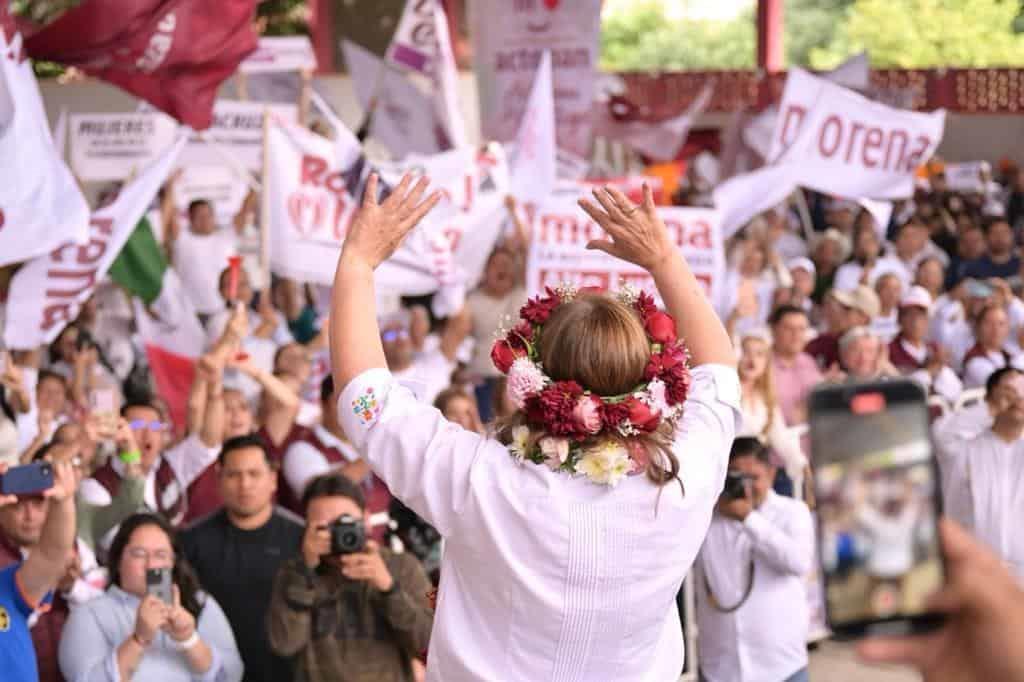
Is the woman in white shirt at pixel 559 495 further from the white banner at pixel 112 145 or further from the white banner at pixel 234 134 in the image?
the white banner at pixel 234 134

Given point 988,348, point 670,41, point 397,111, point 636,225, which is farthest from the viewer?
point 670,41

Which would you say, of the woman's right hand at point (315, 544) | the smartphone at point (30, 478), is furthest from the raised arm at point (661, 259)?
the woman's right hand at point (315, 544)

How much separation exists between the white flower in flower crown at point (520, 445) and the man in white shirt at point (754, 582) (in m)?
3.17

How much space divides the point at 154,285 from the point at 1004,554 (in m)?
4.90

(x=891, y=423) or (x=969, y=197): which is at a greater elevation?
(x=891, y=423)

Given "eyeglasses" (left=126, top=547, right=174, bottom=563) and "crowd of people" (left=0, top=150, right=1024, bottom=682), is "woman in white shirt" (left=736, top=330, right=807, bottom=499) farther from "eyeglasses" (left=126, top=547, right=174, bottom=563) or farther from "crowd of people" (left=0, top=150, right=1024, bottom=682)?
"eyeglasses" (left=126, top=547, right=174, bottom=563)

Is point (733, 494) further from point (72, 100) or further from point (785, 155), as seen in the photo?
point (72, 100)

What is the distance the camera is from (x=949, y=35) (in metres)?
38.1

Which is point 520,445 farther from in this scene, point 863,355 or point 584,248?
point 863,355

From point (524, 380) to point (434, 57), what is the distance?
32.0ft

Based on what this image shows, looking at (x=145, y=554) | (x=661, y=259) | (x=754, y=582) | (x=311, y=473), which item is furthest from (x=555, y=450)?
(x=311, y=473)

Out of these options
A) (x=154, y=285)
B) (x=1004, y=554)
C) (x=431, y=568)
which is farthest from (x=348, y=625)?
(x=154, y=285)

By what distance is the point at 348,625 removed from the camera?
5.29 m

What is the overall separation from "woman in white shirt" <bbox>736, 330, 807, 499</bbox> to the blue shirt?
4.32 metres
